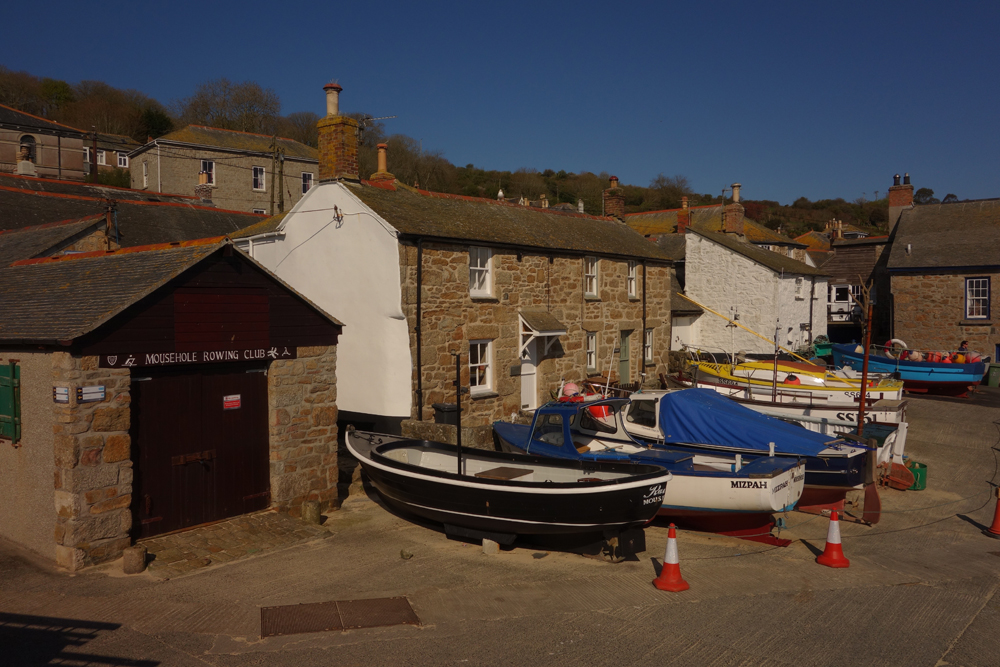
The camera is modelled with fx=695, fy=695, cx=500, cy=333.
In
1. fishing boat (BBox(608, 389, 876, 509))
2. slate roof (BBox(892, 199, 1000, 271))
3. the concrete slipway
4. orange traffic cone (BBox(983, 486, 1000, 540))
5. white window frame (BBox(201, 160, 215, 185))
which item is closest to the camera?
the concrete slipway

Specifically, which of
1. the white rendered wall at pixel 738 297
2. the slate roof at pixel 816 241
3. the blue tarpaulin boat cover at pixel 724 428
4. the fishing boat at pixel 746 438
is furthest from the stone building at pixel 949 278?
the blue tarpaulin boat cover at pixel 724 428

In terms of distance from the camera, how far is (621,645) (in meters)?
7.14

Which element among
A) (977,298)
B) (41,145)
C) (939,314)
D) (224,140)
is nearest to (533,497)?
(939,314)

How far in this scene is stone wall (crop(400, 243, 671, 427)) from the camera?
16516 mm

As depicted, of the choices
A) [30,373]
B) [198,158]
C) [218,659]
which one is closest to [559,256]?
[30,373]

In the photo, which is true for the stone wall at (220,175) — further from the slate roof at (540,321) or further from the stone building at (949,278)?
the stone building at (949,278)

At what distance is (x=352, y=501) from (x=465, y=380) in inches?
213

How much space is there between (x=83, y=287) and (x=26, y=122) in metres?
40.9

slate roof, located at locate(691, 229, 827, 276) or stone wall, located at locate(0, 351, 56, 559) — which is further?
slate roof, located at locate(691, 229, 827, 276)

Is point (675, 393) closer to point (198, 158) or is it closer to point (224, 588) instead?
point (224, 588)

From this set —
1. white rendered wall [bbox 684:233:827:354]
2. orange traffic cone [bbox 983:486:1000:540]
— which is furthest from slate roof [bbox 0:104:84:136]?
orange traffic cone [bbox 983:486:1000:540]

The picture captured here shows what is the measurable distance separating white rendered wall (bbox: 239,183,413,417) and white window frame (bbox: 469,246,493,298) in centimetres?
246

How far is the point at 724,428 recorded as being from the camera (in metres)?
13.2

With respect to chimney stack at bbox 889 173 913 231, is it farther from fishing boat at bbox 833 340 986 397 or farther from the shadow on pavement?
the shadow on pavement
